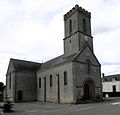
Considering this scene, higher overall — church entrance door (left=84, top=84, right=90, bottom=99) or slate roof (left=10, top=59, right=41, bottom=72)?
slate roof (left=10, top=59, right=41, bottom=72)

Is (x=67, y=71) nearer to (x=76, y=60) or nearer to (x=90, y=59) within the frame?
(x=76, y=60)

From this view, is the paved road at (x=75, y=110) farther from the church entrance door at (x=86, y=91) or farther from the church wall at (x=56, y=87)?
the church entrance door at (x=86, y=91)

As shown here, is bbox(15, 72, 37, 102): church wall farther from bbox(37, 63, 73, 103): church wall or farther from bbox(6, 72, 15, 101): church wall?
bbox(37, 63, 73, 103): church wall

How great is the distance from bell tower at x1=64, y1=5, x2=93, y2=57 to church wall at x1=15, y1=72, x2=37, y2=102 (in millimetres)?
10736

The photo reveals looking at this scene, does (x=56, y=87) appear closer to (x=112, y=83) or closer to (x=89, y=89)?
(x=89, y=89)

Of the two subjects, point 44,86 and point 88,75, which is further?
point 44,86

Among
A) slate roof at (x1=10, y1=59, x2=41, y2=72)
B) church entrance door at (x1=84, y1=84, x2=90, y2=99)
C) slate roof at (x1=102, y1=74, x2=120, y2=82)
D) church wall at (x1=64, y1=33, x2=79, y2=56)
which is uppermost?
church wall at (x1=64, y1=33, x2=79, y2=56)

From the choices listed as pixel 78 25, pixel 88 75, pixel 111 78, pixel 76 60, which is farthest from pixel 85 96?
pixel 111 78

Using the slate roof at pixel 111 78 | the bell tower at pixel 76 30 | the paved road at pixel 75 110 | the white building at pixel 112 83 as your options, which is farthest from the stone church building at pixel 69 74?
the slate roof at pixel 111 78

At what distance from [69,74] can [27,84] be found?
13.4 m

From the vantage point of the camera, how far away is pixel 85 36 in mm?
32344

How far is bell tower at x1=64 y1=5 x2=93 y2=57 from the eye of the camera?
1233 inches

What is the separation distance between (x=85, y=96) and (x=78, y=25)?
41.6 feet

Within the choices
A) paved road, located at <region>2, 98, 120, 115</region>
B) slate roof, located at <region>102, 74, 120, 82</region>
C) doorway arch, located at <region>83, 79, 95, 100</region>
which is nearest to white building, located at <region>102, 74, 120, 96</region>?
slate roof, located at <region>102, 74, 120, 82</region>
